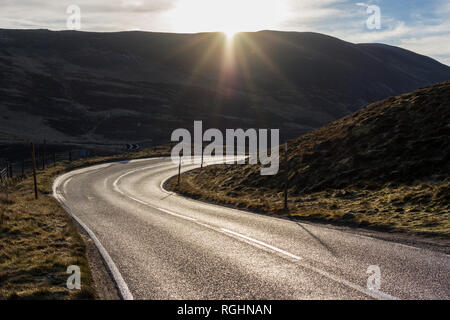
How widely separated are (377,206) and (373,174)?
5.23 metres

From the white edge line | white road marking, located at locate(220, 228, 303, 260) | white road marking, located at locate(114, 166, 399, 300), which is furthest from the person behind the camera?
white road marking, located at locate(220, 228, 303, 260)

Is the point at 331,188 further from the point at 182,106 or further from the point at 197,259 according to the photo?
the point at 182,106

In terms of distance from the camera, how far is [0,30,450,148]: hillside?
97500 millimetres

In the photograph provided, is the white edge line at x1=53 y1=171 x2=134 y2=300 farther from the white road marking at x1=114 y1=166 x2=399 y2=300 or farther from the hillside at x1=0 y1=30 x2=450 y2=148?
the hillside at x1=0 y1=30 x2=450 y2=148

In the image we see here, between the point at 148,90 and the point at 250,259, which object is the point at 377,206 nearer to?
the point at 250,259

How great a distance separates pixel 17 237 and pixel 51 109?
10274 centimetres

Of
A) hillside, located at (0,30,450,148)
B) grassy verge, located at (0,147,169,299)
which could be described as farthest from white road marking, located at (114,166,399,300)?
hillside, located at (0,30,450,148)

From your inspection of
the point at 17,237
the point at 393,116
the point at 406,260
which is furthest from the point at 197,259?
the point at 393,116

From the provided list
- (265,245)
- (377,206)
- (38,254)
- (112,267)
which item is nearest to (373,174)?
(377,206)

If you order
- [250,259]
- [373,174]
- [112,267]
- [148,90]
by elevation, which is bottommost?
[112,267]

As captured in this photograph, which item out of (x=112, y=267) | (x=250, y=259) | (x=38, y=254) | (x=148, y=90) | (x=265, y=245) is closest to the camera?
(x=112, y=267)

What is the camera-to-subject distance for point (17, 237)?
1138 cm

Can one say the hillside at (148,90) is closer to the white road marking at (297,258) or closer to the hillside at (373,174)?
the hillside at (373,174)

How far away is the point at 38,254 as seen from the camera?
31.4ft
